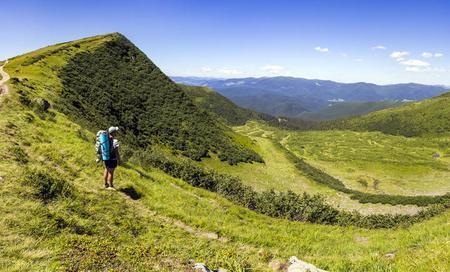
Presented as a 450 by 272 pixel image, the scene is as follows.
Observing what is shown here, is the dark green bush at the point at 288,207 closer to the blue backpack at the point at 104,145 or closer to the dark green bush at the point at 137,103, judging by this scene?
the blue backpack at the point at 104,145

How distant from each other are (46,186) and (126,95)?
197 ft

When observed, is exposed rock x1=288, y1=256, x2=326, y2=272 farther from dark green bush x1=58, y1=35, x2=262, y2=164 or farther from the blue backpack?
dark green bush x1=58, y1=35, x2=262, y2=164

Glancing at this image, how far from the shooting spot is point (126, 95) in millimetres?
70688

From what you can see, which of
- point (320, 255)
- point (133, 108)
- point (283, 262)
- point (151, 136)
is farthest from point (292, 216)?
point (133, 108)

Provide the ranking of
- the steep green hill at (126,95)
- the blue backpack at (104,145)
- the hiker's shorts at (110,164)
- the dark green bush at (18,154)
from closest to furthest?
the blue backpack at (104,145)
the hiker's shorts at (110,164)
the dark green bush at (18,154)
the steep green hill at (126,95)

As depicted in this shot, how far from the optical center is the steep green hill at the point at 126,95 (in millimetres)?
52209

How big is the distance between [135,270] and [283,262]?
4.44m

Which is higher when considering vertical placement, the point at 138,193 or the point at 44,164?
the point at 44,164

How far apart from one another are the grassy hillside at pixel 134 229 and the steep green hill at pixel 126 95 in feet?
70.3

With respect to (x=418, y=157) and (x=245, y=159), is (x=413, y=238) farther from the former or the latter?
(x=418, y=157)

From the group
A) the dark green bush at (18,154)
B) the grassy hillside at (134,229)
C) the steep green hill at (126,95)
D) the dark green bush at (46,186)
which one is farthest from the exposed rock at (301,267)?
the steep green hill at (126,95)

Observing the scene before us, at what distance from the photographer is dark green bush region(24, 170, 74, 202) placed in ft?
42.2

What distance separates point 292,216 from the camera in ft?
77.3

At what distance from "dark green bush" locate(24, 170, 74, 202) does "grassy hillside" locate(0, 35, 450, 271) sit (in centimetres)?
4
